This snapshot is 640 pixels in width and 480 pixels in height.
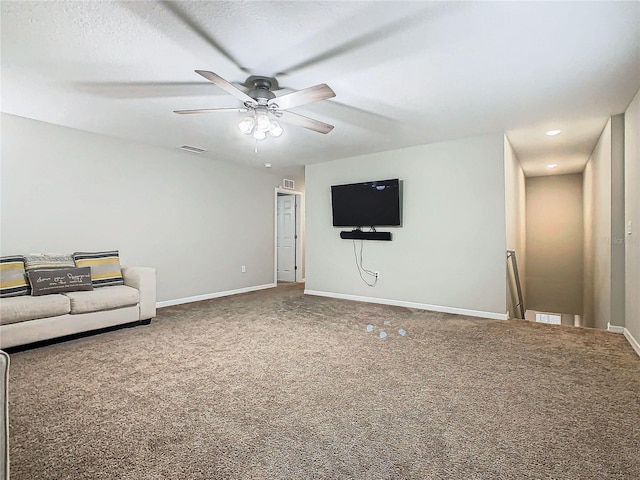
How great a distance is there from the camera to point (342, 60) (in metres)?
2.57

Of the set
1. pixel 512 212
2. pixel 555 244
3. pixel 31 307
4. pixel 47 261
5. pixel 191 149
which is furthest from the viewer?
pixel 555 244

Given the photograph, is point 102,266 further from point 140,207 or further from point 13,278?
point 140,207

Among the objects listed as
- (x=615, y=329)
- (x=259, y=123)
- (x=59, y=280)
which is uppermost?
(x=259, y=123)

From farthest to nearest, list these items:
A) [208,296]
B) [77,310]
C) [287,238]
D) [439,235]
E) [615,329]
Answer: [287,238]
[208,296]
[439,235]
[615,329]
[77,310]

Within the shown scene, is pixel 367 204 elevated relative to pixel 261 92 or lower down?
lower down

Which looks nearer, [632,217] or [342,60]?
[342,60]

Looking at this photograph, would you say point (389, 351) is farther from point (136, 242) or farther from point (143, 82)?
point (136, 242)

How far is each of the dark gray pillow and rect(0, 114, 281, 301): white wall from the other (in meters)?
0.65

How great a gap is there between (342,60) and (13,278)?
377 cm

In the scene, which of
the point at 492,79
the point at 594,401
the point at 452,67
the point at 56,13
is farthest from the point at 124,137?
the point at 594,401

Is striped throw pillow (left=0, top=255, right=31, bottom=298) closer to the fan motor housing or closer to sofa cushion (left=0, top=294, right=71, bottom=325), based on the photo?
sofa cushion (left=0, top=294, right=71, bottom=325)

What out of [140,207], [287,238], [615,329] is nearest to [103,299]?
[140,207]

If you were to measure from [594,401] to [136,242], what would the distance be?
5.26m

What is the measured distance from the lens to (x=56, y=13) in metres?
2.06
